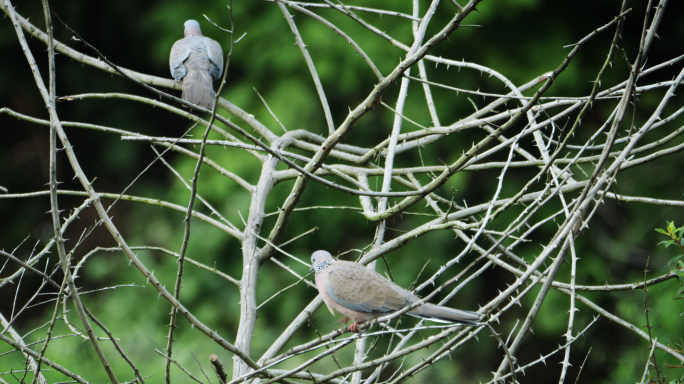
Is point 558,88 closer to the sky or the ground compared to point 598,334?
closer to the sky

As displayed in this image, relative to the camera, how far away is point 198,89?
3928 millimetres

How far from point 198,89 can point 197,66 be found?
0.31 metres

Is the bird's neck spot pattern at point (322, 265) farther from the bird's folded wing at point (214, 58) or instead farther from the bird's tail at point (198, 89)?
the bird's folded wing at point (214, 58)

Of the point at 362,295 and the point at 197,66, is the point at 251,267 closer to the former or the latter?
the point at 362,295

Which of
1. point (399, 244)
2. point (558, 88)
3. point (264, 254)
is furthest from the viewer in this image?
point (558, 88)

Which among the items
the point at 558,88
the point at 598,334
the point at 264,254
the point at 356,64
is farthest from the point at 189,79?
the point at 598,334

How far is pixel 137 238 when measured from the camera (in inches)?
254

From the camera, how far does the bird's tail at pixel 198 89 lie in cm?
386

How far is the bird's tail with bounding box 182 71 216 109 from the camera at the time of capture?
386cm

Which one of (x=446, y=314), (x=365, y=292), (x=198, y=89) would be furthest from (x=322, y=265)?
(x=198, y=89)

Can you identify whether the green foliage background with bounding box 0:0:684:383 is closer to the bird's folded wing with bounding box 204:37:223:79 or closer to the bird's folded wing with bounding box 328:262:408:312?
the bird's folded wing with bounding box 204:37:223:79

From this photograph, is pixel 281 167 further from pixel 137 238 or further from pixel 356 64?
pixel 137 238

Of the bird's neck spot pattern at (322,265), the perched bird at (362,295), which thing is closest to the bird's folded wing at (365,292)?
the perched bird at (362,295)

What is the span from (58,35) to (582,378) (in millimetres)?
6575
